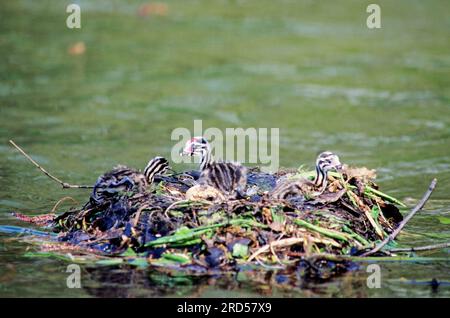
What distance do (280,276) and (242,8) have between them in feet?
67.2

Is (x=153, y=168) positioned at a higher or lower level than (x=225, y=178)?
higher

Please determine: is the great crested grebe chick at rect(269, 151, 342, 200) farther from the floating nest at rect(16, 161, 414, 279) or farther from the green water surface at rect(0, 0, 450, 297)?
the green water surface at rect(0, 0, 450, 297)

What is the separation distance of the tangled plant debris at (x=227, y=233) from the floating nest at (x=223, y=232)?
0.01 m

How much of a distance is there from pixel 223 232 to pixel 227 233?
5cm

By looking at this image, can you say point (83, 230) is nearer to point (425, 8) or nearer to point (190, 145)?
point (190, 145)

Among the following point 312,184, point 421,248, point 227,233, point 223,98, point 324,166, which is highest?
point 223,98

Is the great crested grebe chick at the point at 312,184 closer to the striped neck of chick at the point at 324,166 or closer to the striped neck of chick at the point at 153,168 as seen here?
the striped neck of chick at the point at 324,166

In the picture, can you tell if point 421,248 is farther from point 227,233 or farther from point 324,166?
point 227,233

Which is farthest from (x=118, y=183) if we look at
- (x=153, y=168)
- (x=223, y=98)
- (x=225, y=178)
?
(x=223, y=98)

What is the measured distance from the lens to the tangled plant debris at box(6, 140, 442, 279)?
10469mm

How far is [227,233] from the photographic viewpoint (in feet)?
34.6

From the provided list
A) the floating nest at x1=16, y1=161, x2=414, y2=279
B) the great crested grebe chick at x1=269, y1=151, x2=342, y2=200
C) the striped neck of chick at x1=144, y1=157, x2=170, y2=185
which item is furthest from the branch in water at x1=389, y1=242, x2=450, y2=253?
the striped neck of chick at x1=144, y1=157, x2=170, y2=185
